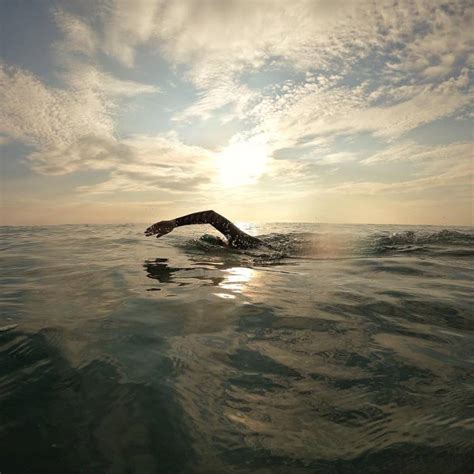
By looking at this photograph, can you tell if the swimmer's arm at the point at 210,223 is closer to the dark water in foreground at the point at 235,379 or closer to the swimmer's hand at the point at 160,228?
the swimmer's hand at the point at 160,228

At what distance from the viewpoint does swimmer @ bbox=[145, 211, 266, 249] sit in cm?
980

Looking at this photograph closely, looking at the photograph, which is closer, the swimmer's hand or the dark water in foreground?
the dark water in foreground

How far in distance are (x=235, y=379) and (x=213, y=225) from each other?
27.3 ft

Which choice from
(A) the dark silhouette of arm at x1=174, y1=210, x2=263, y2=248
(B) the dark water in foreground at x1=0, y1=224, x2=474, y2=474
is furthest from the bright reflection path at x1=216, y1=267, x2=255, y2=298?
(A) the dark silhouette of arm at x1=174, y1=210, x2=263, y2=248

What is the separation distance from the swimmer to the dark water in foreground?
3.92 m

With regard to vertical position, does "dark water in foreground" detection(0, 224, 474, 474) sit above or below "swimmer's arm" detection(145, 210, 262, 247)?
below

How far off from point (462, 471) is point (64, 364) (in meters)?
2.97

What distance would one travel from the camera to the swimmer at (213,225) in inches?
386

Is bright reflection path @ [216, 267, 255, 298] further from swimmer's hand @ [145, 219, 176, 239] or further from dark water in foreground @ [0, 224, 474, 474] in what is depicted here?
swimmer's hand @ [145, 219, 176, 239]

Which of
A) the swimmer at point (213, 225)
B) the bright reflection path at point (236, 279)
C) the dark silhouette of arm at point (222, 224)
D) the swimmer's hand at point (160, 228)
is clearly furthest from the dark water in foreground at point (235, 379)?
the dark silhouette of arm at point (222, 224)

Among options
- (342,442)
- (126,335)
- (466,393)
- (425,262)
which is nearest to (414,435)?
(342,442)

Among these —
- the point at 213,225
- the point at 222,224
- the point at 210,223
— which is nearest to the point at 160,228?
the point at 210,223

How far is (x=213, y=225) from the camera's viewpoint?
1101 centimetres

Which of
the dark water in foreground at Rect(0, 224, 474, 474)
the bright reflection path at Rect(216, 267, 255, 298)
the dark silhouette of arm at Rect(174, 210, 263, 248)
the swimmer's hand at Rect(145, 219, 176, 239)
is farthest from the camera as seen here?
the dark silhouette of arm at Rect(174, 210, 263, 248)
